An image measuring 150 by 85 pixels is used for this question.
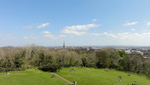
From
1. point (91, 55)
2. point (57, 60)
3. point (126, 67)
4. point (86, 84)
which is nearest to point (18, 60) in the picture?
point (57, 60)

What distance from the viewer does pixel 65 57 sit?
38.5m

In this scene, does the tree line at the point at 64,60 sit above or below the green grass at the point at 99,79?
above

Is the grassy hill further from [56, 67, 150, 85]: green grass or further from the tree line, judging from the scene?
the tree line

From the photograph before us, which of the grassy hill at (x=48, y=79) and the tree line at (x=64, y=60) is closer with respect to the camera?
the grassy hill at (x=48, y=79)

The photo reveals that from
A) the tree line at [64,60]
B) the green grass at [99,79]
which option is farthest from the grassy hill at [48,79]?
the tree line at [64,60]

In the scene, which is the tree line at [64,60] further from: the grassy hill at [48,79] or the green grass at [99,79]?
the green grass at [99,79]

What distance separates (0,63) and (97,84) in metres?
26.4

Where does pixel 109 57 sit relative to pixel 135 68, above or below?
above

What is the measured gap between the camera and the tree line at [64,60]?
28378 millimetres

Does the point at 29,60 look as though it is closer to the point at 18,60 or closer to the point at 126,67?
the point at 18,60

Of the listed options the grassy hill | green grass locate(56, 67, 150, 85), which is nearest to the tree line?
the grassy hill

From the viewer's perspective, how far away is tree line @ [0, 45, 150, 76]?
1117 inches

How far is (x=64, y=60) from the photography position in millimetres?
38344

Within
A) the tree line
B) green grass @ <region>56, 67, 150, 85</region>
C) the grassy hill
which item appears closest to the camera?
the grassy hill
